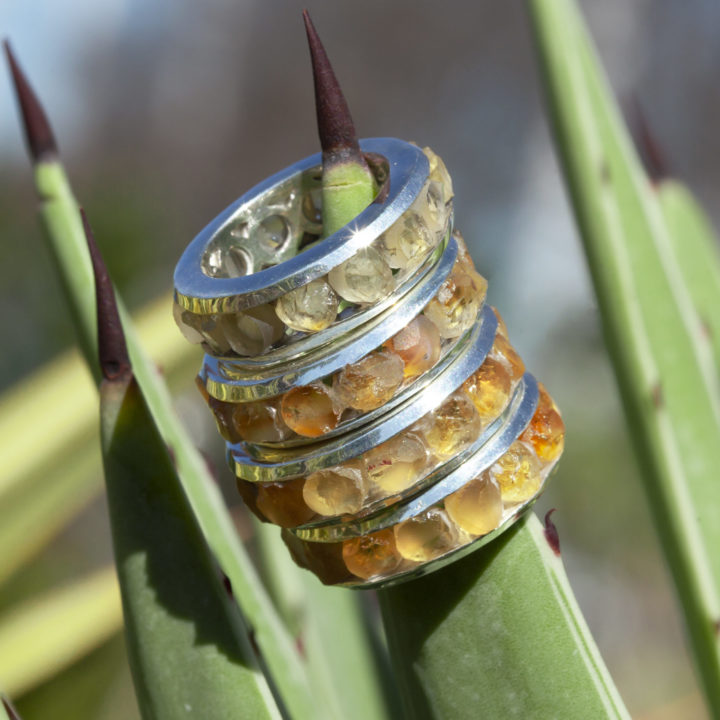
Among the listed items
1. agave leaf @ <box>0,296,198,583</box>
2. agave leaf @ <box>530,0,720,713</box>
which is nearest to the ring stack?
agave leaf @ <box>530,0,720,713</box>

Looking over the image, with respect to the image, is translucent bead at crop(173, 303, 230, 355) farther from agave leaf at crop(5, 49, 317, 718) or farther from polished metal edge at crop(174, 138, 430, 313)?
agave leaf at crop(5, 49, 317, 718)

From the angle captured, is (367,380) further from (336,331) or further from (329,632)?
(329,632)

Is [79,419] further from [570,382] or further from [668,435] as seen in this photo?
[570,382]

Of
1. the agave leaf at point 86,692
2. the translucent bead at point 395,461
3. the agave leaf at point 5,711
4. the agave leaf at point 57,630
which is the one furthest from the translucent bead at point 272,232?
the agave leaf at point 86,692

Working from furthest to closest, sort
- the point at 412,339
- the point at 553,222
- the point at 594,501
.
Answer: the point at 553,222 → the point at 594,501 → the point at 412,339

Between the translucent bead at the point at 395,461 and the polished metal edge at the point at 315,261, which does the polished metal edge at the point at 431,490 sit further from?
the polished metal edge at the point at 315,261

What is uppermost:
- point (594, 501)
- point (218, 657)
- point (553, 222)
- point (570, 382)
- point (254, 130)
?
point (218, 657)

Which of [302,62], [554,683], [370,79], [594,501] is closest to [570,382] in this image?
[594,501]

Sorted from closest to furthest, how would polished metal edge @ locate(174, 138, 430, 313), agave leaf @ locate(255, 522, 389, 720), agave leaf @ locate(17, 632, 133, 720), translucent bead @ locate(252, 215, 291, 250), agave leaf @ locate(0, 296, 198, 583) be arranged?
polished metal edge @ locate(174, 138, 430, 313)
translucent bead @ locate(252, 215, 291, 250)
agave leaf @ locate(255, 522, 389, 720)
agave leaf @ locate(0, 296, 198, 583)
agave leaf @ locate(17, 632, 133, 720)
